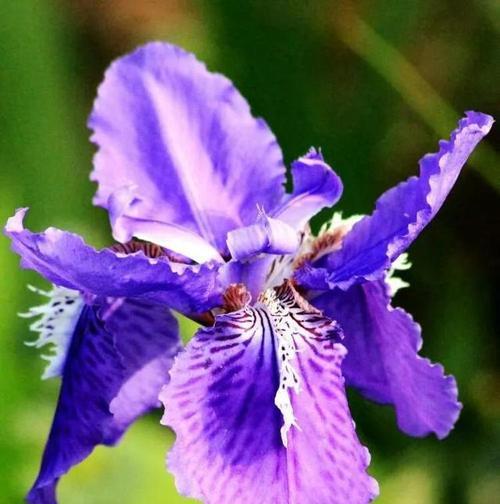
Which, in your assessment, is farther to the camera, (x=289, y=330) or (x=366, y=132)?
(x=366, y=132)

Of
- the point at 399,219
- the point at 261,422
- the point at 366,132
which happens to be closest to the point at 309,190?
the point at 399,219

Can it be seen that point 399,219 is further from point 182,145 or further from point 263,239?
point 182,145

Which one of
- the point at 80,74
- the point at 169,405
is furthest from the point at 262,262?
the point at 80,74

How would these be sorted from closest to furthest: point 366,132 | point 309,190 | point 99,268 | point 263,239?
point 99,268, point 263,239, point 309,190, point 366,132

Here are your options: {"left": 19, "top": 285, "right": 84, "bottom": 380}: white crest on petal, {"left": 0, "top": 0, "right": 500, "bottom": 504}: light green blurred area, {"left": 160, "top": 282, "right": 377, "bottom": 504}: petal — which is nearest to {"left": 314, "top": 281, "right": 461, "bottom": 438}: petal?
{"left": 160, "top": 282, "right": 377, "bottom": 504}: petal

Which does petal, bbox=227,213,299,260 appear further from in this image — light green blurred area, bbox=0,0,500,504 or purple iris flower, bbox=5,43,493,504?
light green blurred area, bbox=0,0,500,504

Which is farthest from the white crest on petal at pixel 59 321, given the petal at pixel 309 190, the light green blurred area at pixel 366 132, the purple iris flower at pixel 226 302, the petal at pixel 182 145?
the light green blurred area at pixel 366 132

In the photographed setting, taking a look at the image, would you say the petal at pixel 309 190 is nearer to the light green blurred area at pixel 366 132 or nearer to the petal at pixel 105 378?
the petal at pixel 105 378
